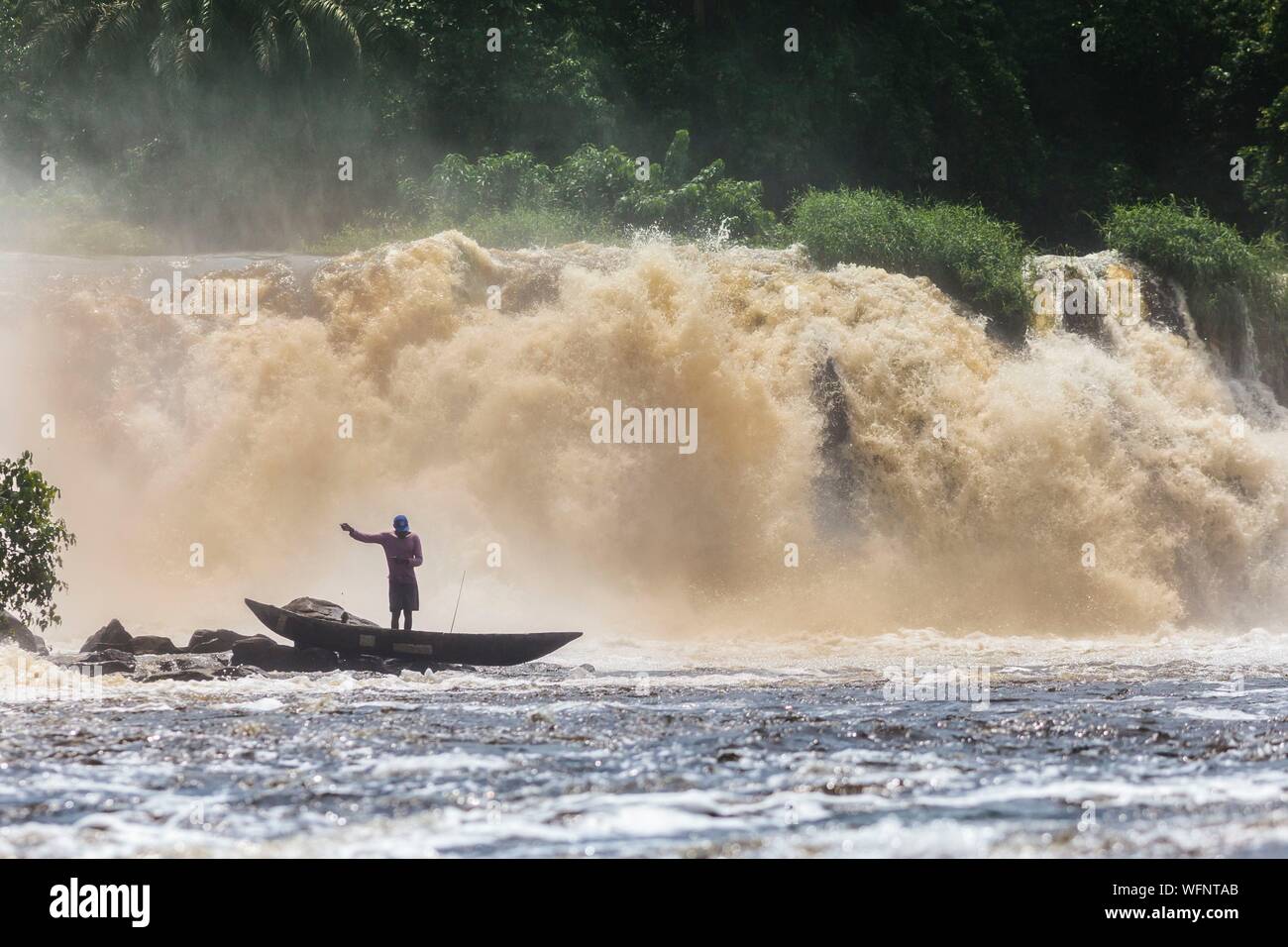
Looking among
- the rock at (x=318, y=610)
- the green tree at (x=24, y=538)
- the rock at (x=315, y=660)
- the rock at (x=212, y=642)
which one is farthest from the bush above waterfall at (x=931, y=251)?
the green tree at (x=24, y=538)

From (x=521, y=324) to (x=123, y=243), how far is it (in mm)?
14643

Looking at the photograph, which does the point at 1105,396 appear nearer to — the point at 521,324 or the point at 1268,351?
the point at 1268,351

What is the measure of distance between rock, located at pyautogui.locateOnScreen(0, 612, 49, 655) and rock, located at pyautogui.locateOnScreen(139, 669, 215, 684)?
175 cm

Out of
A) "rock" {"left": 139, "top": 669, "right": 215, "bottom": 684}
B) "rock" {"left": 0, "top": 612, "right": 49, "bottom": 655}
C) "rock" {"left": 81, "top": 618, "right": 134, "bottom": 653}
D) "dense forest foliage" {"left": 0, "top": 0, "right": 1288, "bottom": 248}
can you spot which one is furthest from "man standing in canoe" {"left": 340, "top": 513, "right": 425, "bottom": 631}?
"dense forest foliage" {"left": 0, "top": 0, "right": 1288, "bottom": 248}

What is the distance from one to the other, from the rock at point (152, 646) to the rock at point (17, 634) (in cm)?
87

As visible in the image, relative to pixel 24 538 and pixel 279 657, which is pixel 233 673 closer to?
pixel 279 657

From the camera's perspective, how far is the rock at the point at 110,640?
15.4m

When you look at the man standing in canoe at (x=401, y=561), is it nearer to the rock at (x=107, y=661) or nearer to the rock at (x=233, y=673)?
the rock at (x=233, y=673)

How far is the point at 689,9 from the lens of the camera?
36.8 meters

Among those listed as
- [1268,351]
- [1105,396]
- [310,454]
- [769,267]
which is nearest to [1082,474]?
[1105,396]

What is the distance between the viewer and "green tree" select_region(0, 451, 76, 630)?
580 inches

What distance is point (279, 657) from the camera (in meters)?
14.8

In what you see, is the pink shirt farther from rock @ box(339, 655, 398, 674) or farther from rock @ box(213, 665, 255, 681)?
rock @ box(213, 665, 255, 681)
